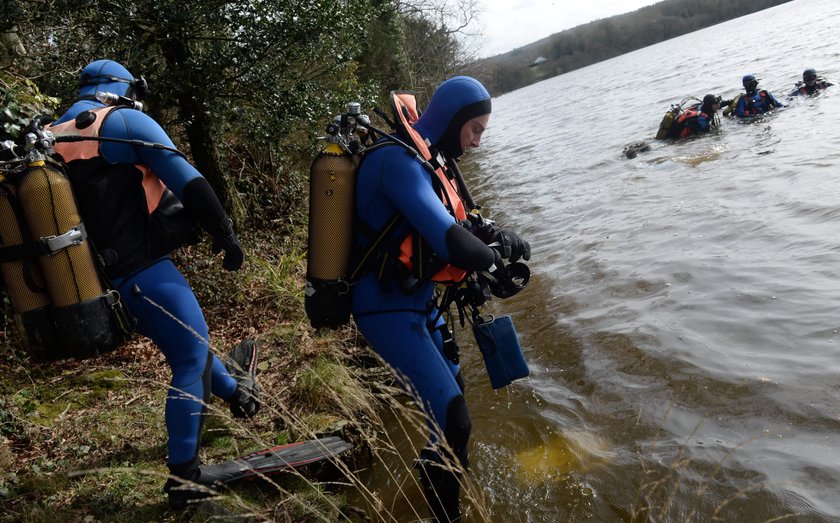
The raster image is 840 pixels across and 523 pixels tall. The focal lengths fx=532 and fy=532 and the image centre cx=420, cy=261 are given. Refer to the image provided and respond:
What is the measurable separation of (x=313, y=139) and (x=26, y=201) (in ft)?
20.7

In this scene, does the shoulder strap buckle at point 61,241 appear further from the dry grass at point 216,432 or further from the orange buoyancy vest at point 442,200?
the orange buoyancy vest at point 442,200

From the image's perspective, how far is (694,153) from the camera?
1094 cm

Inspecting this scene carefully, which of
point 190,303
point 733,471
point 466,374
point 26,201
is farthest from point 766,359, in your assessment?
point 26,201

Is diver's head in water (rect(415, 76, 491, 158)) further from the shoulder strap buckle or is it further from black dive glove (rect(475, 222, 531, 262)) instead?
the shoulder strap buckle

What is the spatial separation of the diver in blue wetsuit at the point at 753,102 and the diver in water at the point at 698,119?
2.51 feet

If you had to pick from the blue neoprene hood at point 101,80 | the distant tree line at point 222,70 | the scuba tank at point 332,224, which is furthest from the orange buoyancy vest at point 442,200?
the distant tree line at point 222,70

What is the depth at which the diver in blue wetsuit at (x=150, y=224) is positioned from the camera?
2.64 metres

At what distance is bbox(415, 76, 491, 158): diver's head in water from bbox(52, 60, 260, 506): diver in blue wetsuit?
49.0 inches

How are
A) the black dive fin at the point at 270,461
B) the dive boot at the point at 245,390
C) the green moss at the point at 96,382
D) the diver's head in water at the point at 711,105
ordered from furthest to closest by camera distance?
1. the diver's head in water at the point at 711,105
2. the green moss at the point at 96,382
3. the dive boot at the point at 245,390
4. the black dive fin at the point at 270,461

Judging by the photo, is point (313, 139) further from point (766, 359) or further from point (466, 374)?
point (766, 359)

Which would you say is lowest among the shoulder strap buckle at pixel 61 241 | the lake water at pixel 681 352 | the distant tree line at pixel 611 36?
the lake water at pixel 681 352

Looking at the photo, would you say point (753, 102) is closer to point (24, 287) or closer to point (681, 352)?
point (681, 352)

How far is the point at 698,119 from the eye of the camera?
12438 mm

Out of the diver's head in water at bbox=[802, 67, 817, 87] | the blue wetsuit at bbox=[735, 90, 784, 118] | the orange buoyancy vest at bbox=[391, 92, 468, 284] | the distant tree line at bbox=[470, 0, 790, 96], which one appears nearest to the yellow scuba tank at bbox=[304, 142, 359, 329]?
the orange buoyancy vest at bbox=[391, 92, 468, 284]
